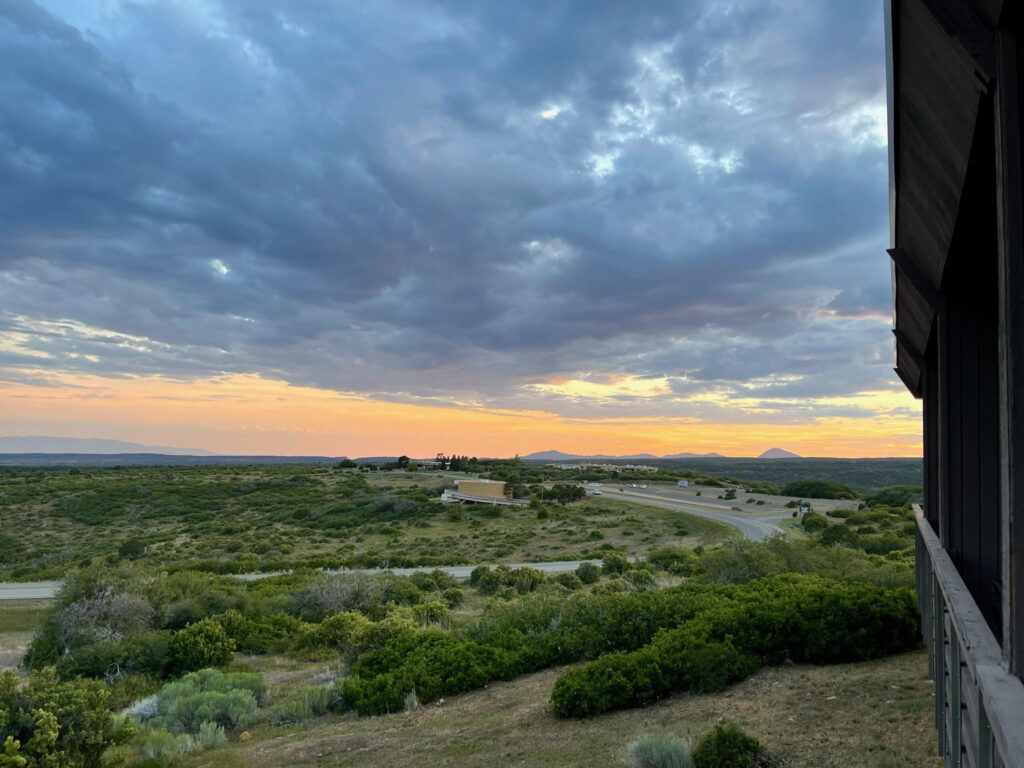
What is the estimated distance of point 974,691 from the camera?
2.69m

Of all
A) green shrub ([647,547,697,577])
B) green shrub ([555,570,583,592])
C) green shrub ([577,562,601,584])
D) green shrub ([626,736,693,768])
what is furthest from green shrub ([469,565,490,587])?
green shrub ([626,736,693,768])

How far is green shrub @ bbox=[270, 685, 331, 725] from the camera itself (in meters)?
9.05

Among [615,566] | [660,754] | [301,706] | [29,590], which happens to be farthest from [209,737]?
[29,590]

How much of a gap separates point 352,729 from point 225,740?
1.59 metres

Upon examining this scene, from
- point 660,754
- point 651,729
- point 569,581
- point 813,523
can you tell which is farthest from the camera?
point 813,523

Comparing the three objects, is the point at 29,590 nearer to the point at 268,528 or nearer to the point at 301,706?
the point at 301,706

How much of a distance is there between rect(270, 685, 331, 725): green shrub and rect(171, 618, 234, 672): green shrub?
3232 mm

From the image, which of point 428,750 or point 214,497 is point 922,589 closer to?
point 428,750

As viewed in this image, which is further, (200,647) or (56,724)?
(200,647)

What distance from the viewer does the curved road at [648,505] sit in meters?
22.4

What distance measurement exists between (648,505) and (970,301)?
4796 centimetres

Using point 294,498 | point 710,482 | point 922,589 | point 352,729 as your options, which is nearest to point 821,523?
point 922,589

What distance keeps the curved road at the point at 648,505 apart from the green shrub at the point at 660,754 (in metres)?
12.4

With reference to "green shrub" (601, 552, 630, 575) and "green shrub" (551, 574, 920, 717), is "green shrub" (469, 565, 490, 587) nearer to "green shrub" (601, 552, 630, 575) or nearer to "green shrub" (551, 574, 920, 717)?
"green shrub" (601, 552, 630, 575)
